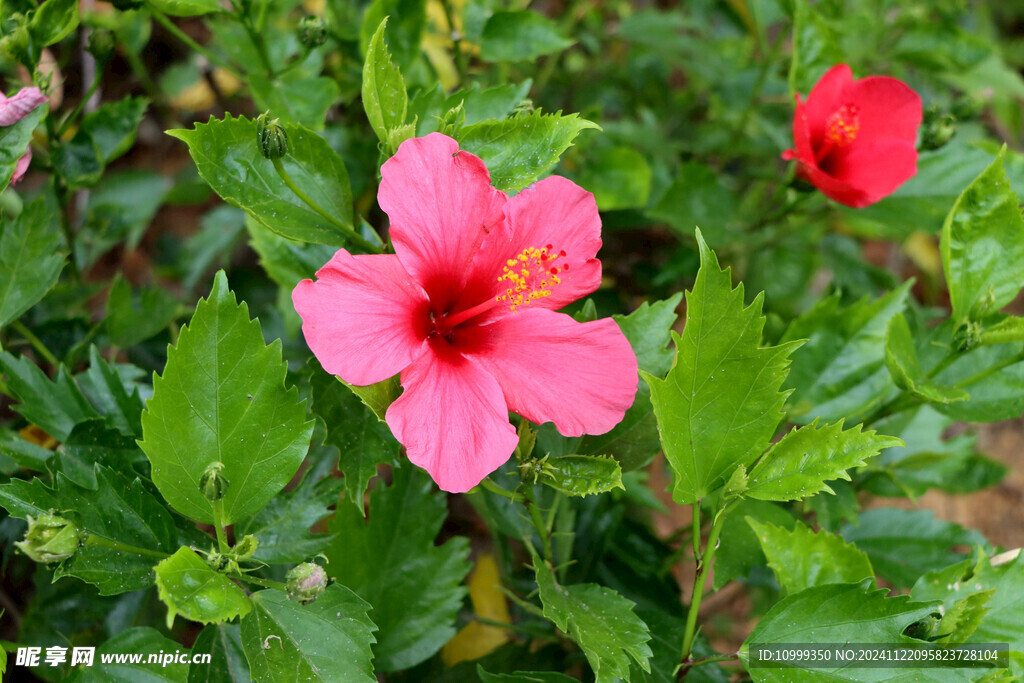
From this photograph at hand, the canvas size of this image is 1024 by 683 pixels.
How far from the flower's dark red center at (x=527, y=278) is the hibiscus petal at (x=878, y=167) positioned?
2.23ft

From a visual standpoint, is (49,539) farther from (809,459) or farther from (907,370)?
(907,370)

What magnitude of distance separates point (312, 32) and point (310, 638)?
3.55 feet

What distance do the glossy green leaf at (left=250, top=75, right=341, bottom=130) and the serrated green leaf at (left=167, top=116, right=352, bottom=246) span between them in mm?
284

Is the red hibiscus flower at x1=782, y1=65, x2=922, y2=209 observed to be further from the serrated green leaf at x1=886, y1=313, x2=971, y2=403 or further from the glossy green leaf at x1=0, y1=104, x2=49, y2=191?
the glossy green leaf at x1=0, y1=104, x2=49, y2=191

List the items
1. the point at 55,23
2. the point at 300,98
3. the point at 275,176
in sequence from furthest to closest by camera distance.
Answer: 1. the point at 300,98
2. the point at 55,23
3. the point at 275,176

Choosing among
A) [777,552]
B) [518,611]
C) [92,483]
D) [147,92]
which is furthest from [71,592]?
[147,92]

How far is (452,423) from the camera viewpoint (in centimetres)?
97

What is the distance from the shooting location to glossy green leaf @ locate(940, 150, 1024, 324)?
4.07 ft

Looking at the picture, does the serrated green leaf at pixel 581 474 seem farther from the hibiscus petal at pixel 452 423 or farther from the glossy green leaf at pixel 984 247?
the glossy green leaf at pixel 984 247

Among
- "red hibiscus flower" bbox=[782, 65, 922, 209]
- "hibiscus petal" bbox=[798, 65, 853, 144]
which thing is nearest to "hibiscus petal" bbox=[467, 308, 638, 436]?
"red hibiscus flower" bbox=[782, 65, 922, 209]

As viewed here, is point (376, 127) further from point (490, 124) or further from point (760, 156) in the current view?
point (760, 156)

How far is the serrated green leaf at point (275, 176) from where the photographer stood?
42.7 inches

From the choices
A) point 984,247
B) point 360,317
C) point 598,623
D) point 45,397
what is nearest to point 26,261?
point 45,397

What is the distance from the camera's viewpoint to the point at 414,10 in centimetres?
148
